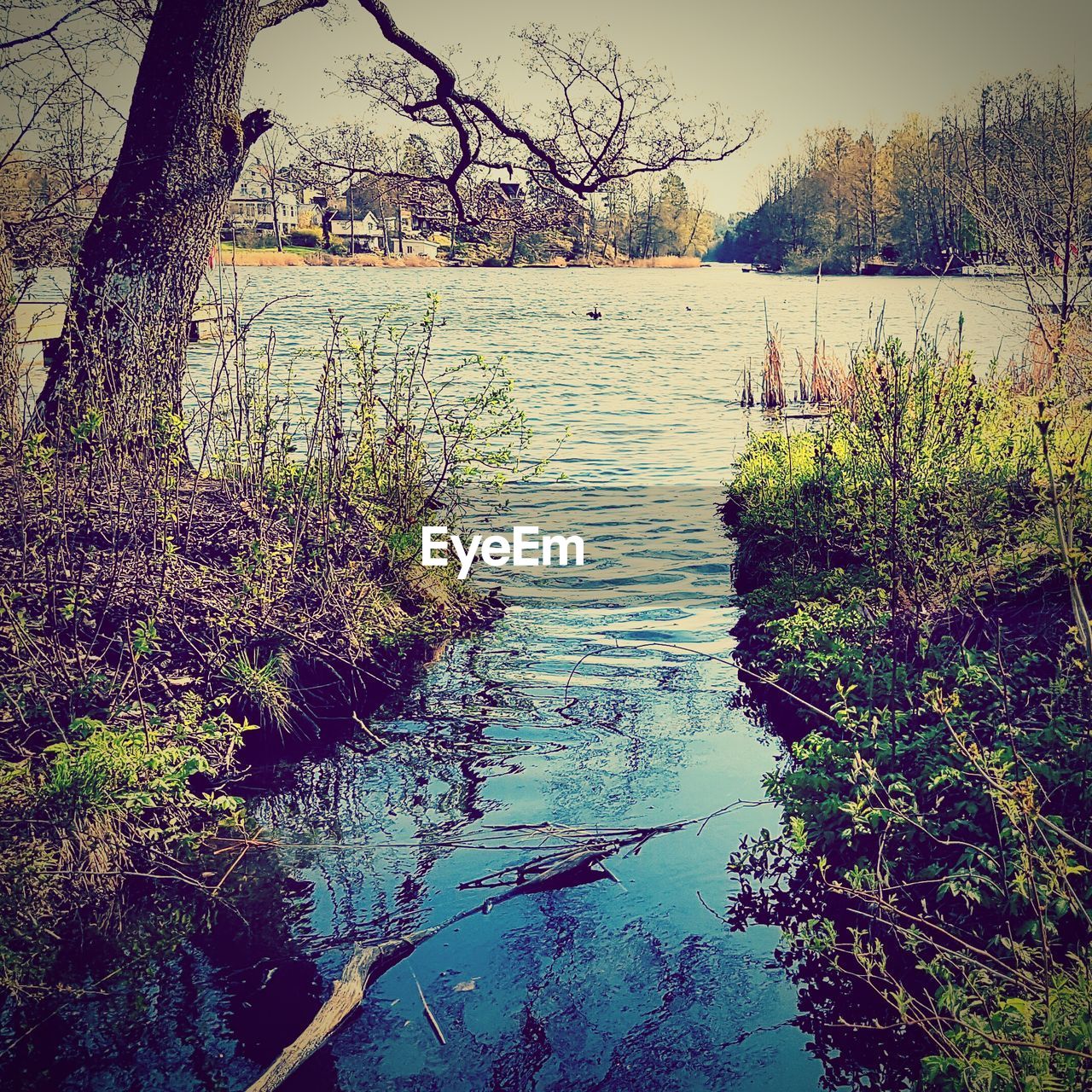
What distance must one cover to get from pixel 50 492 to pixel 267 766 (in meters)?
2.01

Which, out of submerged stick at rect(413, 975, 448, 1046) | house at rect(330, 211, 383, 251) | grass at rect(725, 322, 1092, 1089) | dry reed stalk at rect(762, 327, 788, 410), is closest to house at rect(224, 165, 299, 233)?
grass at rect(725, 322, 1092, 1089)

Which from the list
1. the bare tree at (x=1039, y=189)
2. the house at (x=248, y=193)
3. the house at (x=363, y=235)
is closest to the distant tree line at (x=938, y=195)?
the bare tree at (x=1039, y=189)

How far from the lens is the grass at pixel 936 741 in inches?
145

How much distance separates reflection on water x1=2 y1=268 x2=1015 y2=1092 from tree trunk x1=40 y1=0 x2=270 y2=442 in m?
3.03

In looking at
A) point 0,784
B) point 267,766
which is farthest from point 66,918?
point 267,766

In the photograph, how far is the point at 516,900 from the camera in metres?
5.35

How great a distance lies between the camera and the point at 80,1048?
429 centimetres

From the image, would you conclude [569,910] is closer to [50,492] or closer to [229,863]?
[229,863]

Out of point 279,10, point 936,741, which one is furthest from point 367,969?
point 279,10

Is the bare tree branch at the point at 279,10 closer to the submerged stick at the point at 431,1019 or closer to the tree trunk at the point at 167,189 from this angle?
the tree trunk at the point at 167,189

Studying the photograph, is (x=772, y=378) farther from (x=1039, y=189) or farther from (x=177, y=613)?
(x=177, y=613)

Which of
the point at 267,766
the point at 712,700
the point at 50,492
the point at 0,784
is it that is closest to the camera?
the point at 0,784

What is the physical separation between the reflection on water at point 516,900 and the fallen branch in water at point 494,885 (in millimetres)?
57

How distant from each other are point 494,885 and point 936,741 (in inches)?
86.5
